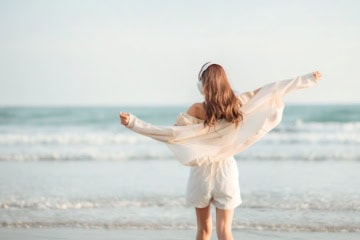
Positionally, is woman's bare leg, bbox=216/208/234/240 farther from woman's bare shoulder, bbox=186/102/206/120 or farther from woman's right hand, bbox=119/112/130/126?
woman's right hand, bbox=119/112/130/126

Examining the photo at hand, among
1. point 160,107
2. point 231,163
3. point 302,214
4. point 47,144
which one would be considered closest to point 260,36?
point 160,107

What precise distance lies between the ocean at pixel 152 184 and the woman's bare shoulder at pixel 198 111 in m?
2.48

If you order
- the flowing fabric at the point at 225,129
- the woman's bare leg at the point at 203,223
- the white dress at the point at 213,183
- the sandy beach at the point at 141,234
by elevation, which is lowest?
the sandy beach at the point at 141,234

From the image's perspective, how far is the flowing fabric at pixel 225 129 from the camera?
520cm

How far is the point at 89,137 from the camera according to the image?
2130 cm

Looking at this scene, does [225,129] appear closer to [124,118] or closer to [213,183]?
[213,183]

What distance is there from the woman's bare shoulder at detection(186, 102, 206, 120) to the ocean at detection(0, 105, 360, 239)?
2.48m

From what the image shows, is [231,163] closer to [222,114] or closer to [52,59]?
[222,114]

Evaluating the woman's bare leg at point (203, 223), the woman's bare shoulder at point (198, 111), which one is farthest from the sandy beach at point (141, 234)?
the woman's bare shoulder at point (198, 111)

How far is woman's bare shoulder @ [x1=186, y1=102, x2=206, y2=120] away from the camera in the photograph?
5.20 m

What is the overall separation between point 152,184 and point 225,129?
5432 millimetres

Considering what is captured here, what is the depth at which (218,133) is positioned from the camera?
206 inches

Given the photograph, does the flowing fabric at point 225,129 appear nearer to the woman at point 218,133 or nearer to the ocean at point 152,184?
the woman at point 218,133

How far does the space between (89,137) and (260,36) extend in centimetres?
1079
